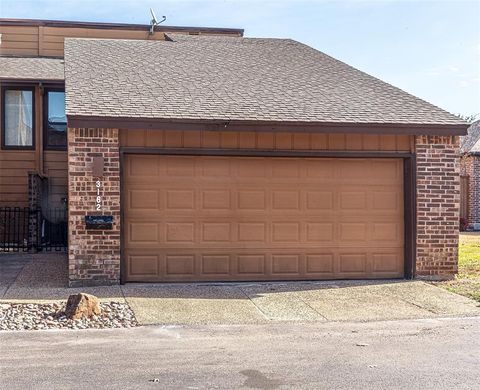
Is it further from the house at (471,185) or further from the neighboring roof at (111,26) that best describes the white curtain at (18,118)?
the house at (471,185)

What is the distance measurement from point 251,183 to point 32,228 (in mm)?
7291

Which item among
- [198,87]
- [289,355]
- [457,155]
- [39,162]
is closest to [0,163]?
[39,162]

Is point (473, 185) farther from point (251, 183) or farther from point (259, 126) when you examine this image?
point (259, 126)

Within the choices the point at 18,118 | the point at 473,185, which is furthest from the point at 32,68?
the point at 473,185

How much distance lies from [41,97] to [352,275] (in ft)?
32.6

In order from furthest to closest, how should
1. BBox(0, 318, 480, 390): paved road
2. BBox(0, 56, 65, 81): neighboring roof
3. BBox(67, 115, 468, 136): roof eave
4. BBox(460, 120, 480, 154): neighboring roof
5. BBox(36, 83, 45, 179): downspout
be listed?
1. BBox(460, 120, 480, 154): neighboring roof
2. BBox(36, 83, 45, 179): downspout
3. BBox(0, 56, 65, 81): neighboring roof
4. BBox(67, 115, 468, 136): roof eave
5. BBox(0, 318, 480, 390): paved road

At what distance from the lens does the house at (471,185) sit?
2630cm

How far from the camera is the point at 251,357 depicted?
7.50m

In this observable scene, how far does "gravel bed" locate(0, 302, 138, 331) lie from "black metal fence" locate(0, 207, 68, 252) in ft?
24.7

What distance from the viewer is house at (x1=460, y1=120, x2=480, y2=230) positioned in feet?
86.3

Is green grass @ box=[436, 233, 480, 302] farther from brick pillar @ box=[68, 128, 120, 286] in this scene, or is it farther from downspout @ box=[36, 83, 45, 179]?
downspout @ box=[36, 83, 45, 179]

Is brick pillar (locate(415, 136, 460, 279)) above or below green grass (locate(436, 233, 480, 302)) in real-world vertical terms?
above

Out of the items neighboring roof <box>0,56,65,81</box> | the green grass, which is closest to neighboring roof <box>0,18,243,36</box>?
neighboring roof <box>0,56,65,81</box>

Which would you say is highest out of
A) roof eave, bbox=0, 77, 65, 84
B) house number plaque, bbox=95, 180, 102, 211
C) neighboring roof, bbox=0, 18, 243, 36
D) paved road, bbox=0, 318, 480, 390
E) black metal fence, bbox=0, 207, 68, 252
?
neighboring roof, bbox=0, 18, 243, 36
